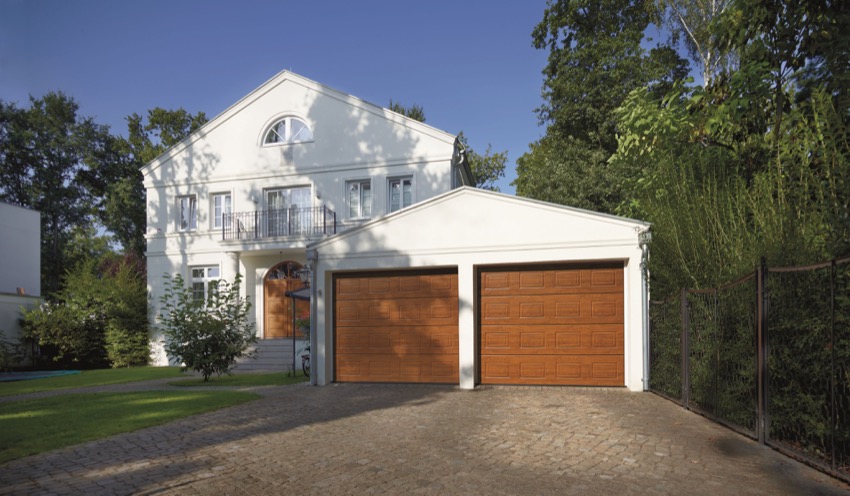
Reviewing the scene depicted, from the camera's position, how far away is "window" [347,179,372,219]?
18156mm

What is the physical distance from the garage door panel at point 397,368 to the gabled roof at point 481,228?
2.32 m

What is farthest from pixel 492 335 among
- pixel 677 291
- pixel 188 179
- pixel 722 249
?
pixel 188 179

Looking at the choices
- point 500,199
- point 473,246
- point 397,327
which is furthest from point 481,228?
point 397,327

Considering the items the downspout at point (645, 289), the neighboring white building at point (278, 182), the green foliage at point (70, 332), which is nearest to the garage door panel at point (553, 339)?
the downspout at point (645, 289)

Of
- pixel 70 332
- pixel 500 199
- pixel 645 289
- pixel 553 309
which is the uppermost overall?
pixel 500 199

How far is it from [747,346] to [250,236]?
16305mm

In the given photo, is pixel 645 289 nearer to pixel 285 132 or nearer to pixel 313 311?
pixel 313 311

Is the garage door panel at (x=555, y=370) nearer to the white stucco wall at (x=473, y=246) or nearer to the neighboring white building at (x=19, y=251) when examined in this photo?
the white stucco wall at (x=473, y=246)

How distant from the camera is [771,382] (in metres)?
5.71

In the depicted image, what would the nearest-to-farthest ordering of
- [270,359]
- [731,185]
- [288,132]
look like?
[731,185] < [270,359] < [288,132]

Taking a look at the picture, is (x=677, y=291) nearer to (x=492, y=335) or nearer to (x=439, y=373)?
(x=492, y=335)

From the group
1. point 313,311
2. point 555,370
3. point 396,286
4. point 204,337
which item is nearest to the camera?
point 555,370

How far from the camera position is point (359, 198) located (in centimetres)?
1820

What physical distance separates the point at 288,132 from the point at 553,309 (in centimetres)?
1266
